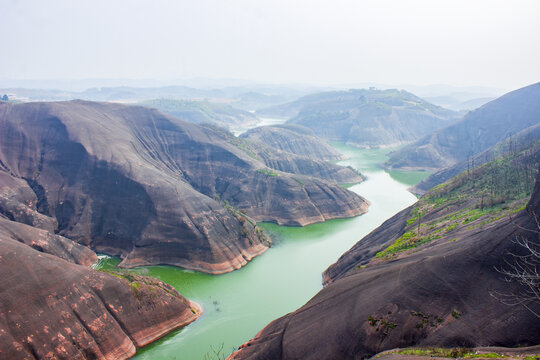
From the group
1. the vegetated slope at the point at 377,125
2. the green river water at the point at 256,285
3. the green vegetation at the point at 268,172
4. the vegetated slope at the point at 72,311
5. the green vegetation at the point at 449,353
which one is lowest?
the green river water at the point at 256,285

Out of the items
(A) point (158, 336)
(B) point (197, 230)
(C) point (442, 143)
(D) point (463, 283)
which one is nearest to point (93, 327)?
(A) point (158, 336)

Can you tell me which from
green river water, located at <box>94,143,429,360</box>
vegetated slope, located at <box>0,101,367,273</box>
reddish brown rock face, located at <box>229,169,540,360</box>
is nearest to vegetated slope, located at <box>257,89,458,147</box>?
vegetated slope, located at <box>0,101,367,273</box>

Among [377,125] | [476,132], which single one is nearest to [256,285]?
[476,132]

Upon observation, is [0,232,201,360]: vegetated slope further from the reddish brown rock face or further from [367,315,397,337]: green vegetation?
[367,315,397,337]: green vegetation

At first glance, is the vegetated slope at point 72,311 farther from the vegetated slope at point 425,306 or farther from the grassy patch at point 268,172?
the grassy patch at point 268,172

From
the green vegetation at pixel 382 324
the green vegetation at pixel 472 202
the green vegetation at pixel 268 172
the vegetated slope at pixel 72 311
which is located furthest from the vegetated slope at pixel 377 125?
the green vegetation at pixel 382 324

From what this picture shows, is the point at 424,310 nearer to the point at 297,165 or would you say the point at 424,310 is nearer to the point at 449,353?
the point at 449,353

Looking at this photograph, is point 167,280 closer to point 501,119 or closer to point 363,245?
point 363,245
